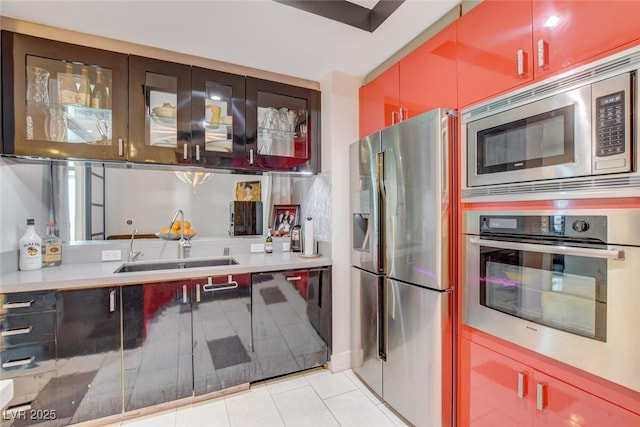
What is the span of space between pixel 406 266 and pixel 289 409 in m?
1.23

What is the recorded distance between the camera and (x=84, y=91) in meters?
1.91

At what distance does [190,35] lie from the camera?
1.90 metres

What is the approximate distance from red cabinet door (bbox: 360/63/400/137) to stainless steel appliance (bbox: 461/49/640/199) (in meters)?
0.67

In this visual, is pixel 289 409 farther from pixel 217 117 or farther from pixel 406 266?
pixel 217 117

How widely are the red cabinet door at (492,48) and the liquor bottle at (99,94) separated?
222cm

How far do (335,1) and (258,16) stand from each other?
1.51 ft

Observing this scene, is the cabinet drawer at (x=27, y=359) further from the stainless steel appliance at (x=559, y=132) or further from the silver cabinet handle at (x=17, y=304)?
the stainless steel appliance at (x=559, y=132)

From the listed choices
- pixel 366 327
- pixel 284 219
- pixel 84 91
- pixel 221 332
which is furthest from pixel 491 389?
pixel 84 91

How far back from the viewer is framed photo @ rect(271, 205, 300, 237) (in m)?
2.88

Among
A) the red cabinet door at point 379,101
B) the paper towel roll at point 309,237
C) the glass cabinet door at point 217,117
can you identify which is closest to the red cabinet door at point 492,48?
the red cabinet door at point 379,101

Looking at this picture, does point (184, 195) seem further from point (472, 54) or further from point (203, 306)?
point (472, 54)

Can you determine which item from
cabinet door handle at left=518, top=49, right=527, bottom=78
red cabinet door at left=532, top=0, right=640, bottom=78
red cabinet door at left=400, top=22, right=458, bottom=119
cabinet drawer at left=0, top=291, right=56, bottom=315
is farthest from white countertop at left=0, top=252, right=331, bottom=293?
red cabinet door at left=532, top=0, right=640, bottom=78

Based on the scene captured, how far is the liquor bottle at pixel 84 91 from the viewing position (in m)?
1.89

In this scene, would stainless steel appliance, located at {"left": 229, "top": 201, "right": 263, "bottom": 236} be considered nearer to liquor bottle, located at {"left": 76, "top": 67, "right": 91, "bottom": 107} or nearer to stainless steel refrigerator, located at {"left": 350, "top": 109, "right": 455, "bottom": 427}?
stainless steel refrigerator, located at {"left": 350, "top": 109, "right": 455, "bottom": 427}
